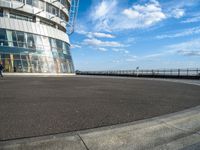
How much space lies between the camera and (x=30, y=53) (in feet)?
98.8

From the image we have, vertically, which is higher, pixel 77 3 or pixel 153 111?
pixel 77 3

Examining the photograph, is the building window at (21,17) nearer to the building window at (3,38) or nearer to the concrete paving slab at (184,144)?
the building window at (3,38)

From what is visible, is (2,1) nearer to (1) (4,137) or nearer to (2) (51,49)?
(2) (51,49)

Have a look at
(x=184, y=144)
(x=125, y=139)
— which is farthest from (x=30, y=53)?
(x=184, y=144)

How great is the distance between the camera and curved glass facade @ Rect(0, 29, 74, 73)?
27734mm

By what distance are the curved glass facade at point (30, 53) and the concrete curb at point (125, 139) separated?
27.8m

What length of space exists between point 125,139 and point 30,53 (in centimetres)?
2995

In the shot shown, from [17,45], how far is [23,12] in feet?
23.8

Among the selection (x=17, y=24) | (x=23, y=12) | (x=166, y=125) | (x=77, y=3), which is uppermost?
(x=77, y=3)

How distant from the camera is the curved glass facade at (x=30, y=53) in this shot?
27734 millimetres

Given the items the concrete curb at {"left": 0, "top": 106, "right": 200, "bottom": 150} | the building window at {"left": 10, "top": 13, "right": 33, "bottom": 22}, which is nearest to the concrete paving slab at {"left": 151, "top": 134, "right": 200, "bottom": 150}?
the concrete curb at {"left": 0, "top": 106, "right": 200, "bottom": 150}

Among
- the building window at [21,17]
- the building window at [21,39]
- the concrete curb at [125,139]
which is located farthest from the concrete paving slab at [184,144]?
the building window at [21,17]

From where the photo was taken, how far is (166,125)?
173 inches

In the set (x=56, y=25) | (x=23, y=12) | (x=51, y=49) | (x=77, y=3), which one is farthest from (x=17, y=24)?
(x=77, y=3)
